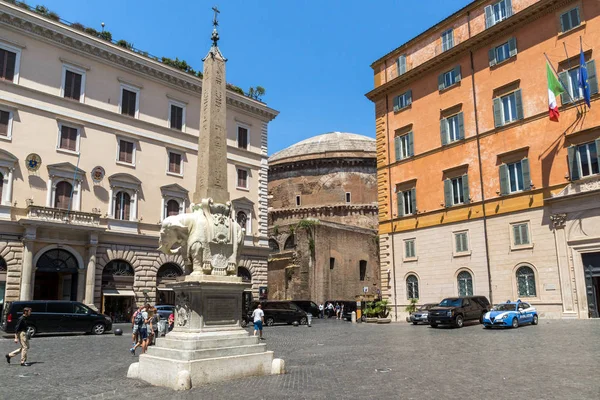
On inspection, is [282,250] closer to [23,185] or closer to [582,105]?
[23,185]

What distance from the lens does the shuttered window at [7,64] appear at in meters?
23.5

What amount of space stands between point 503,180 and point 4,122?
920 inches

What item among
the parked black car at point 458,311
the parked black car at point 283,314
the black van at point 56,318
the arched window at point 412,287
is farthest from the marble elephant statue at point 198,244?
the arched window at point 412,287

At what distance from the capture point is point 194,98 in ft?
102

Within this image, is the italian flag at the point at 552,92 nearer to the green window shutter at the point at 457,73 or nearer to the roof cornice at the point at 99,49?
the green window shutter at the point at 457,73

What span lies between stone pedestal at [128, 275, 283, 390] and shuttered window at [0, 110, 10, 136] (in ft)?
61.4

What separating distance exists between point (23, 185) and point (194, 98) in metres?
11.5

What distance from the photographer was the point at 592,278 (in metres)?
20.3

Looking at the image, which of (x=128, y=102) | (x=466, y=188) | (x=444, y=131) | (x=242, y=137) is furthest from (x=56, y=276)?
(x=444, y=131)

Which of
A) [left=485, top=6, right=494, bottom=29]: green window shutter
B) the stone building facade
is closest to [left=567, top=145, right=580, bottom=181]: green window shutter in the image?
[left=485, top=6, right=494, bottom=29]: green window shutter

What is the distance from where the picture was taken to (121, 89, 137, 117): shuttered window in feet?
91.0

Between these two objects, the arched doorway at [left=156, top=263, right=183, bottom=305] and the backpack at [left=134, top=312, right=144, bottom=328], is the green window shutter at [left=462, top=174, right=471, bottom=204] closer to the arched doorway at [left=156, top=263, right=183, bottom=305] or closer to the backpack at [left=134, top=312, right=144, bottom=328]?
the arched doorway at [left=156, top=263, right=183, bottom=305]

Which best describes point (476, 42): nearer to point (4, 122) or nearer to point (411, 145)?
point (411, 145)

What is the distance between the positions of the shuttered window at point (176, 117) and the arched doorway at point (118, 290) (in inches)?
340
